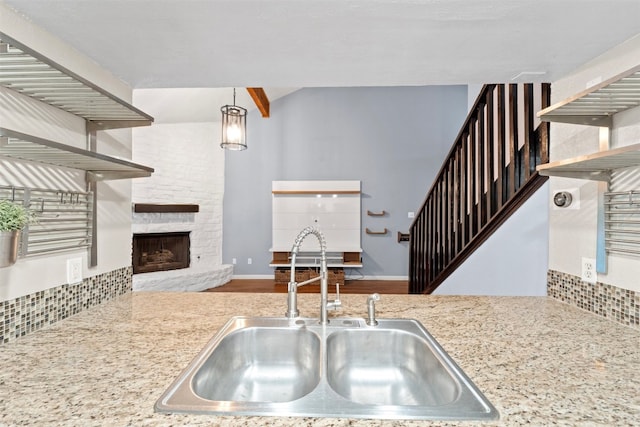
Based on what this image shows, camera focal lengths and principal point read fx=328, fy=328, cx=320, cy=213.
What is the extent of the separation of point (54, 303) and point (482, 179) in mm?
2616

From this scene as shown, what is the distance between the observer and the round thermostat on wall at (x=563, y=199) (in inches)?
58.9

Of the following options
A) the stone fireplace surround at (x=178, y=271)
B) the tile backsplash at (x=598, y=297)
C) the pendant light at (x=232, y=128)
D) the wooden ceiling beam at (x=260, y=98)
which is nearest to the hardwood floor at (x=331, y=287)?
the stone fireplace surround at (x=178, y=271)

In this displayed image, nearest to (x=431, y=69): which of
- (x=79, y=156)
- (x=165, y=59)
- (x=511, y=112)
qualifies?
(x=511, y=112)

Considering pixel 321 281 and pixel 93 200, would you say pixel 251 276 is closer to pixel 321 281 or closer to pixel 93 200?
pixel 93 200

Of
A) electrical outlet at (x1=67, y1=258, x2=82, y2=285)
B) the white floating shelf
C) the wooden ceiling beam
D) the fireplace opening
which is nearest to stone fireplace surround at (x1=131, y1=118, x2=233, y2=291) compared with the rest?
the fireplace opening

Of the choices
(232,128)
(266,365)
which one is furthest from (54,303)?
(232,128)

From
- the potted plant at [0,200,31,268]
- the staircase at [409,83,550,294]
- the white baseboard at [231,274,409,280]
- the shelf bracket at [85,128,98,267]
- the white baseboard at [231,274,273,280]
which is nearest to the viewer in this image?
the potted plant at [0,200,31,268]

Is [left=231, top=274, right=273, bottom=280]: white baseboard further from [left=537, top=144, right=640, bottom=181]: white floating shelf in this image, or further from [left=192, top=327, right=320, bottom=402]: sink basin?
[left=537, top=144, right=640, bottom=181]: white floating shelf

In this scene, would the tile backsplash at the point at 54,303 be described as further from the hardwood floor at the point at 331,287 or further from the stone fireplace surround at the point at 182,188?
the hardwood floor at the point at 331,287

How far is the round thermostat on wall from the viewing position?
1.50 metres

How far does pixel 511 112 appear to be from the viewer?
215 cm

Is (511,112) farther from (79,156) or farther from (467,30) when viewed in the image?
(79,156)

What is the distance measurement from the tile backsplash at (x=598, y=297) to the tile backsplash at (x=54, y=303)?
214 cm

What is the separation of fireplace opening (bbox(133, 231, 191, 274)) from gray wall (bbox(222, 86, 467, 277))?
82cm
